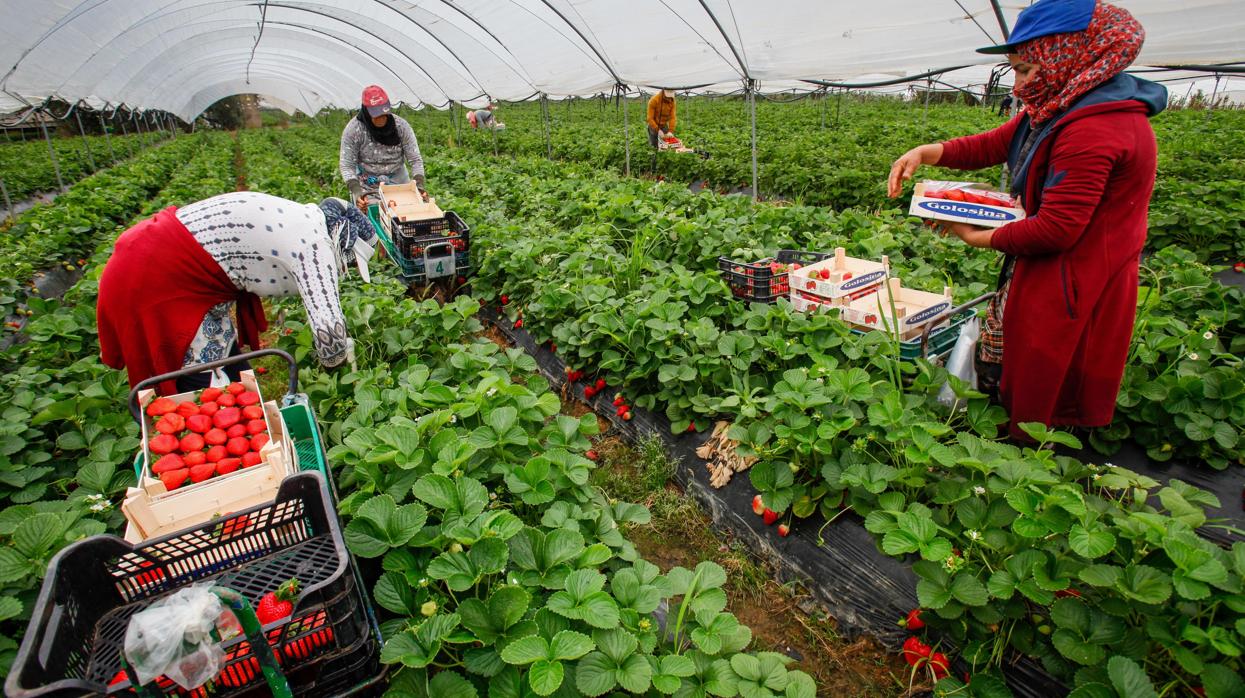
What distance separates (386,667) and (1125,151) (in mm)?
2780

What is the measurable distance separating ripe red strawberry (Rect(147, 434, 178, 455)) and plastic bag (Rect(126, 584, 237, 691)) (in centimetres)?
107

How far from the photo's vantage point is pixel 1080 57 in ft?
6.63

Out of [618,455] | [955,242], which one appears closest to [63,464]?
[618,455]

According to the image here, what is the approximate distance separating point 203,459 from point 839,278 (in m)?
3.11

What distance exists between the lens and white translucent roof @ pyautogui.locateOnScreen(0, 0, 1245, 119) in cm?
515

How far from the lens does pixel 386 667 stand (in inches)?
64.0

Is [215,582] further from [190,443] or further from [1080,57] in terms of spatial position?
[1080,57]

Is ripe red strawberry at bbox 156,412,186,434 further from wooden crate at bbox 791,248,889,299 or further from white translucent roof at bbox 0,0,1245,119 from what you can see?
white translucent roof at bbox 0,0,1245,119

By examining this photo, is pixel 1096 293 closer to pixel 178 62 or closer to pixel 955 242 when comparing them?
pixel 955 242

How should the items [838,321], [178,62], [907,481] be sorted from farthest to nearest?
[178,62] → [838,321] → [907,481]

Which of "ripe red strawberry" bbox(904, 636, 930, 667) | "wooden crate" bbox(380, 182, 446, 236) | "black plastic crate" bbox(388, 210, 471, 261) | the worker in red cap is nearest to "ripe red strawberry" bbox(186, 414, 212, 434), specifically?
"ripe red strawberry" bbox(904, 636, 930, 667)

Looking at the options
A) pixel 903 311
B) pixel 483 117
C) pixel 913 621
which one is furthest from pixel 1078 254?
pixel 483 117

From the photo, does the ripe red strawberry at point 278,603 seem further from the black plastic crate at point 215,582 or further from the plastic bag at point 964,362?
the plastic bag at point 964,362

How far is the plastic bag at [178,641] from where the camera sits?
3.59ft
